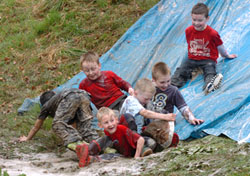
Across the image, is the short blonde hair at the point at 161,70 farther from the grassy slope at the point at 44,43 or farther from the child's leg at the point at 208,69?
the grassy slope at the point at 44,43

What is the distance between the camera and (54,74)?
841 cm

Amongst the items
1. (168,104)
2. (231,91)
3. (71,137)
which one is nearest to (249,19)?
(231,91)

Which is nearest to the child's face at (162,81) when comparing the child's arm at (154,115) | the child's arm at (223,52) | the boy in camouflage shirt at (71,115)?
the child's arm at (154,115)

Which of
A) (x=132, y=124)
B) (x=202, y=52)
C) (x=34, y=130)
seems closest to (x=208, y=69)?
(x=202, y=52)

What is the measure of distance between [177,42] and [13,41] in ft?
14.0

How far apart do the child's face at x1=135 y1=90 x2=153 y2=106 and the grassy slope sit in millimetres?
1324

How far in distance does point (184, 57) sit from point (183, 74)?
597 millimetres

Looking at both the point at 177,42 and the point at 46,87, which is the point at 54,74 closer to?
the point at 46,87

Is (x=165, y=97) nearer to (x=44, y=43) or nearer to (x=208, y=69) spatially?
(x=208, y=69)

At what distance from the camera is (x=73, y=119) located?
17.9ft

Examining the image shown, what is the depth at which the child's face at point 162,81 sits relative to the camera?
536cm

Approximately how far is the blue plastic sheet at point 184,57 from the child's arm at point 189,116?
6cm

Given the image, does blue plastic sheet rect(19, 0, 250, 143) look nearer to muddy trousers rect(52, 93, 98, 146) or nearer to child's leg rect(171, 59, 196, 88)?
child's leg rect(171, 59, 196, 88)

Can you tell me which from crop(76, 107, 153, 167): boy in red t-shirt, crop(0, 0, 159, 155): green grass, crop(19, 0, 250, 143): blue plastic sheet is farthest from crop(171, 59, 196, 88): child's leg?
crop(0, 0, 159, 155): green grass
